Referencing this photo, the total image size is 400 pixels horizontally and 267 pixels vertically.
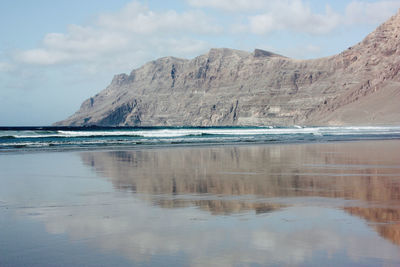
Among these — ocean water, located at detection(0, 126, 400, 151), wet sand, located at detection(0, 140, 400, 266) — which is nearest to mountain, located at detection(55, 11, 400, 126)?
ocean water, located at detection(0, 126, 400, 151)

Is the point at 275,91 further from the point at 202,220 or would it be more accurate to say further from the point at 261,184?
the point at 202,220

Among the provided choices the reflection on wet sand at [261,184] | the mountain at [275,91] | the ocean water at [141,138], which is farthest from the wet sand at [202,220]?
the mountain at [275,91]

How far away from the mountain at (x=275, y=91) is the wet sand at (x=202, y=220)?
93.6 metres

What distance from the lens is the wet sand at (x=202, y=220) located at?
5.17 meters

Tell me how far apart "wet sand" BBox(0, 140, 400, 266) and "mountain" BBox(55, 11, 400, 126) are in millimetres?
93554

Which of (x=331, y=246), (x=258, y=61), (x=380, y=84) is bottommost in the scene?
(x=331, y=246)

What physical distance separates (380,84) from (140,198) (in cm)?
11116

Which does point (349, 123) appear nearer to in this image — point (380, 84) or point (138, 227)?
point (380, 84)

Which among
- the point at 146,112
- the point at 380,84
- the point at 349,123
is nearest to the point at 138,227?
the point at 349,123

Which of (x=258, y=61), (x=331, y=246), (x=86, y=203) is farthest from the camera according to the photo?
(x=258, y=61)

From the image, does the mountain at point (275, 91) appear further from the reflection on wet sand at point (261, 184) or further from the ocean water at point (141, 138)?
the reflection on wet sand at point (261, 184)

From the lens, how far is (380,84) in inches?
4328

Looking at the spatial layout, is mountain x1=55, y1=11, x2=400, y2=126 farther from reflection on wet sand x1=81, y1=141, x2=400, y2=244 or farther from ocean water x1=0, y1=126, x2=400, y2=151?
reflection on wet sand x1=81, y1=141, x2=400, y2=244

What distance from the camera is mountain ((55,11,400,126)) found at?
4348 inches
